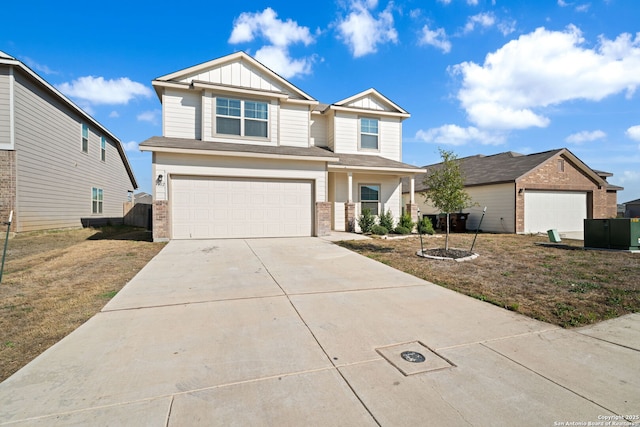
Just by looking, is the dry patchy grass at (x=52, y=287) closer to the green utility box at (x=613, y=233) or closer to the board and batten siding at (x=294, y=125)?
the board and batten siding at (x=294, y=125)

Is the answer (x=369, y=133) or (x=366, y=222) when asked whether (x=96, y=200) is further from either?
(x=369, y=133)

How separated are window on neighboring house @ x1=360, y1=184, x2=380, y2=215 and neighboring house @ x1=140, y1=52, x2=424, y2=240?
8 cm

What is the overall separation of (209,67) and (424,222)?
1189 centimetres

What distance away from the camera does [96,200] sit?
19.0m

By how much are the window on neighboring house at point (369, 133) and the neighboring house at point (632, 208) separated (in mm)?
39511

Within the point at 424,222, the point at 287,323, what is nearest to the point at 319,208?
the point at 424,222

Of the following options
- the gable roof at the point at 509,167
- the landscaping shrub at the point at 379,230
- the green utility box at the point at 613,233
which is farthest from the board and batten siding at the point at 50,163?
the green utility box at the point at 613,233

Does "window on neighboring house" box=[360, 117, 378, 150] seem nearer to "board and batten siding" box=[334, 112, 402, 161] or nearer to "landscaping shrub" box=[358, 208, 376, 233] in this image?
"board and batten siding" box=[334, 112, 402, 161]

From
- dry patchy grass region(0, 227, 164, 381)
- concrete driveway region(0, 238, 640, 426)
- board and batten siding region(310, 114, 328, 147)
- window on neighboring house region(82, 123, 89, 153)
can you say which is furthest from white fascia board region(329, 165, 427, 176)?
window on neighboring house region(82, 123, 89, 153)

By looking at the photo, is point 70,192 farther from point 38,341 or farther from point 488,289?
point 488,289

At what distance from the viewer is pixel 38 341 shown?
11.7 feet

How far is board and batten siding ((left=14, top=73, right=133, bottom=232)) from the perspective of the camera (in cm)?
1252

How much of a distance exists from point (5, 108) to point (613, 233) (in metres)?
22.4

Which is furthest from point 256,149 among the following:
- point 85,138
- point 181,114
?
point 85,138
